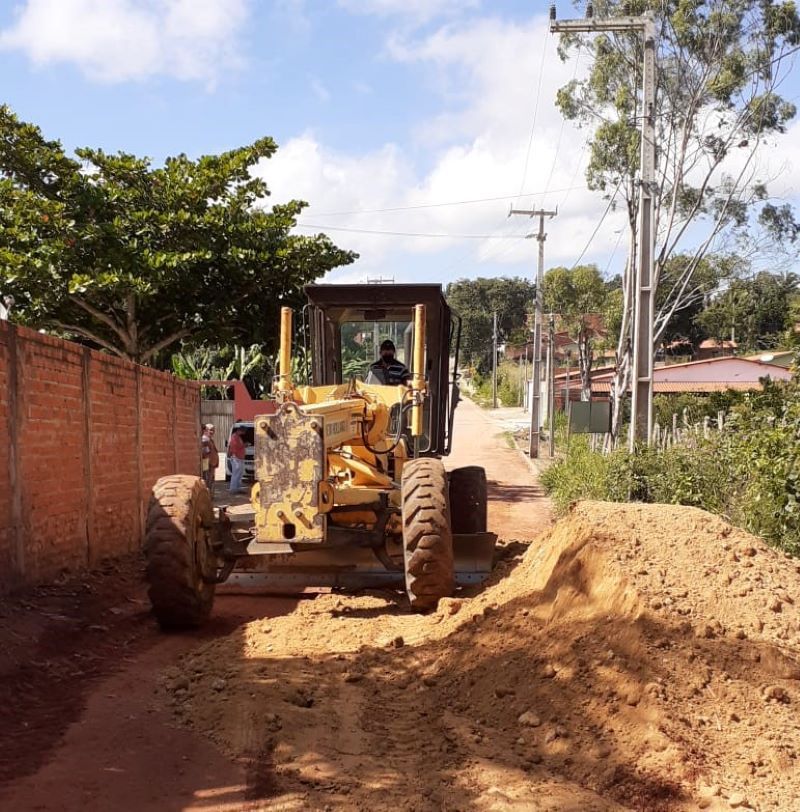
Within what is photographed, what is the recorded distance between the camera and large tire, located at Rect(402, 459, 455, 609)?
739 cm

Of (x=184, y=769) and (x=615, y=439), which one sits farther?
(x=615, y=439)

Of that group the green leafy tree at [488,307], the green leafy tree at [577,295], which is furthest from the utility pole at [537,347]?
the green leafy tree at [488,307]

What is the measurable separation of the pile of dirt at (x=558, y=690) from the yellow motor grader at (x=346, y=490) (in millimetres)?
633

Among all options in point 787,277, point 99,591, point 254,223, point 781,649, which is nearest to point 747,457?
point 781,649

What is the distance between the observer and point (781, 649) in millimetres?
5082

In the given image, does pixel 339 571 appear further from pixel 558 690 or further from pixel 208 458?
pixel 208 458

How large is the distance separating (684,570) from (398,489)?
3.11m

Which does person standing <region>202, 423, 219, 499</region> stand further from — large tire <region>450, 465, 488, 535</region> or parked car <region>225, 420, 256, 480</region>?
large tire <region>450, 465, 488, 535</region>

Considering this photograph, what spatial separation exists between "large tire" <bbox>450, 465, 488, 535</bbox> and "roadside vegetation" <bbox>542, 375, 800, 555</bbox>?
2.52 meters

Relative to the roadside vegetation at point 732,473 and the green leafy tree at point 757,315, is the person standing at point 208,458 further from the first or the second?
the green leafy tree at point 757,315

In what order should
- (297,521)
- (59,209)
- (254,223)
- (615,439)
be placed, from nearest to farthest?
(297,521) → (59,209) → (254,223) → (615,439)

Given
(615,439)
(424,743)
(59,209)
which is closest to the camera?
(424,743)

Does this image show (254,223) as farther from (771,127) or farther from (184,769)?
(771,127)

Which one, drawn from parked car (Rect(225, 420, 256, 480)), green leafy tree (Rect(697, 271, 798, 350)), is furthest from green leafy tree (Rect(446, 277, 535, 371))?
parked car (Rect(225, 420, 256, 480))
